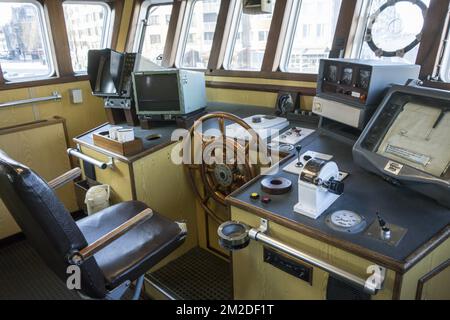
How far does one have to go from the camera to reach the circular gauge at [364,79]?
5.23ft

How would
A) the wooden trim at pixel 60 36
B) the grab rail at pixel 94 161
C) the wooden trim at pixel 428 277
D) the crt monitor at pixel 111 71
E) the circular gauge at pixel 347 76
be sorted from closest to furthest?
the wooden trim at pixel 428 277 → the circular gauge at pixel 347 76 → the grab rail at pixel 94 161 → the crt monitor at pixel 111 71 → the wooden trim at pixel 60 36

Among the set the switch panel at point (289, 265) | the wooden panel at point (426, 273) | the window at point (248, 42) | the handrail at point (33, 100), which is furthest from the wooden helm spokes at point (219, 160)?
the handrail at point (33, 100)

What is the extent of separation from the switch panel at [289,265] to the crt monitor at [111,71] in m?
1.62

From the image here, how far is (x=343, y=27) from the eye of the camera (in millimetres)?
2176

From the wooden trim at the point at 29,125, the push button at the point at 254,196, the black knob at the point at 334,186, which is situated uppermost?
the black knob at the point at 334,186

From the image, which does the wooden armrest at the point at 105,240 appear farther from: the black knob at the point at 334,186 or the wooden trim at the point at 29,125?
the wooden trim at the point at 29,125

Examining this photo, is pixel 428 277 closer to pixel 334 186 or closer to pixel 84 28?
pixel 334 186

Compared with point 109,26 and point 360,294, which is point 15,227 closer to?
point 109,26

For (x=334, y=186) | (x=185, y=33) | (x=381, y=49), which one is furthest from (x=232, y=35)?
(x=334, y=186)

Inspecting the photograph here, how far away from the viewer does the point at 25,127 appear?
9.16 feet

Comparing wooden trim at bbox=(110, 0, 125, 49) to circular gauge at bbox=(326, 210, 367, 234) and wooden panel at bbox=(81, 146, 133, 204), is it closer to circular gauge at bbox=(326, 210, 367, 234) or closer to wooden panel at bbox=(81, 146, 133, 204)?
wooden panel at bbox=(81, 146, 133, 204)
